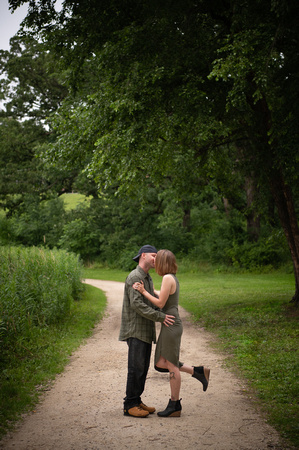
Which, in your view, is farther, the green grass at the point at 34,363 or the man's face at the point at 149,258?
the green grass at the point at 34,363

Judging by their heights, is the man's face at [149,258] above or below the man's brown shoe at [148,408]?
above

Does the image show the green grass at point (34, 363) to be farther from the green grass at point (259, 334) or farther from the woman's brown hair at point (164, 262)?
the green grass at point (259, 334)

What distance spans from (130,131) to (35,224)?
96.1ft

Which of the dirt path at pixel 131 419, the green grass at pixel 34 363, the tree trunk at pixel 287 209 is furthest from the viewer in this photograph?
the tree trunk at pixel 287 209

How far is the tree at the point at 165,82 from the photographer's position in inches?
366

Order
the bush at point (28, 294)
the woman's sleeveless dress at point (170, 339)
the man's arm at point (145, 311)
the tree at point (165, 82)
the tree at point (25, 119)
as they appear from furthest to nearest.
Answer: the tree at point (25, 119) → the tree at point (165, 82) → the bush at point (28, 294) → the woman's sleeveless dress at point (170, 339) → the man's arm at point (145, 311)

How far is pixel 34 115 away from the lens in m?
34.6

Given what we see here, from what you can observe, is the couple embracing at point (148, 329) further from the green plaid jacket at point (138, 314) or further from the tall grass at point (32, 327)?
the tall grass at point (32, 327)

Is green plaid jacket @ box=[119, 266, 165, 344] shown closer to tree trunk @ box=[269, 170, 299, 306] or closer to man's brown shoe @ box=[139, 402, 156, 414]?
man's brown shoe @ box=[139, 402, 156, 414]

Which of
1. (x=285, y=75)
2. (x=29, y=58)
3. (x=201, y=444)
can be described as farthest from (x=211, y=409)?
(x=29, y=58)

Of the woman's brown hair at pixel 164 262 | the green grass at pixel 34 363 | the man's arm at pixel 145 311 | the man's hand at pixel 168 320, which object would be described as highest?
the woman's brown hair at pixel 164 262

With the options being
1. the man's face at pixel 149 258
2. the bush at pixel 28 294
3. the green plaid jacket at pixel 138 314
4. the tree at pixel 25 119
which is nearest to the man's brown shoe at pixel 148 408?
the green plaid jacket at pixel 138 314

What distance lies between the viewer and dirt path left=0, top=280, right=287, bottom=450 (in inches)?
173

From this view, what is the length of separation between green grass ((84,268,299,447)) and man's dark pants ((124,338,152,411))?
1503 millimetres
